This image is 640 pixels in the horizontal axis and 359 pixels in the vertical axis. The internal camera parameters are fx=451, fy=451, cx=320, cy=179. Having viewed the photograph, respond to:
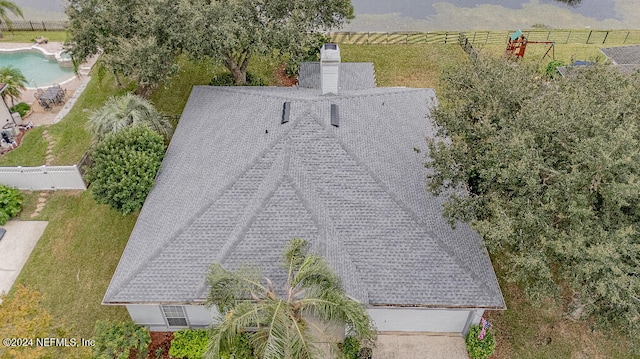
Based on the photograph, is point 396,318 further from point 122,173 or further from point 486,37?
point 486,37

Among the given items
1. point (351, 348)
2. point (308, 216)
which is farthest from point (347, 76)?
point (351, 348)

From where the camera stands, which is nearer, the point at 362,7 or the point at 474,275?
the point at 474,275

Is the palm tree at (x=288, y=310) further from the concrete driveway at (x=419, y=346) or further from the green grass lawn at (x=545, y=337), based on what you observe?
the green grass lawn at (x=545, y=337)

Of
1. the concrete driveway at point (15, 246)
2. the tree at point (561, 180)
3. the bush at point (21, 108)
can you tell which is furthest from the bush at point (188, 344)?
the bush at point (21, 108)

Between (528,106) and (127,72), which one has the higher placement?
(528,106)

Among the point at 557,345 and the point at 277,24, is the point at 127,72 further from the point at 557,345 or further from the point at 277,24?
the point at 557,345

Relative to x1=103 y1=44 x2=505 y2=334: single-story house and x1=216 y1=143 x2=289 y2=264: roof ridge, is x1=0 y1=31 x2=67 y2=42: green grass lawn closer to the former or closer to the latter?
x1=103 y1=44 x2=505 y2=334: single-story house

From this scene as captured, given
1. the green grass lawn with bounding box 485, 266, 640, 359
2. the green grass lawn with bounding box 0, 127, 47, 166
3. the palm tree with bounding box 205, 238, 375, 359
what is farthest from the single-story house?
the green grass lawn with bounding box 0, 127, 47, 166

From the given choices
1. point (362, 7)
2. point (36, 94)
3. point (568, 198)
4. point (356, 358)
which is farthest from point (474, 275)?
point (362, 7)
